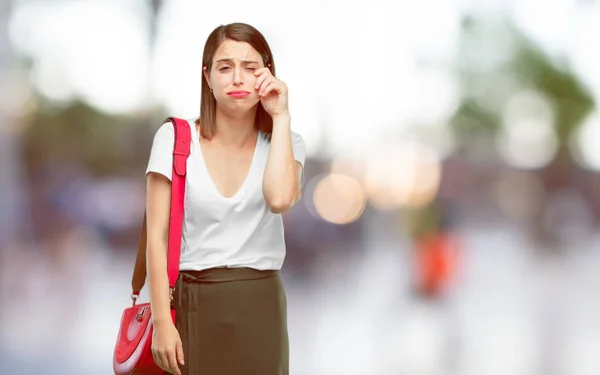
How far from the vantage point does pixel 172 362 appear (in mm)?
1814

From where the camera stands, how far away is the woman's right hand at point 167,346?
1811 mm

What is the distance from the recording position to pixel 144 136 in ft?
57.3

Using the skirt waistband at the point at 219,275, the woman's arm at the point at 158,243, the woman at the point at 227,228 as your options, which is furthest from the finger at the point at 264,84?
the skirt waistband at the point at 219,275

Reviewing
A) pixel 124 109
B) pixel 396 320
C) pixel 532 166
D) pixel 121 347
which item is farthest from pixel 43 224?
pixel 121 347

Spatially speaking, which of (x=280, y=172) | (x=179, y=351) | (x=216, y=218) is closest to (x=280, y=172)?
(x=280, y=172)

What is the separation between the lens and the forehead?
186 centimetres

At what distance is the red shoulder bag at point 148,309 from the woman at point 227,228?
0.7 inches

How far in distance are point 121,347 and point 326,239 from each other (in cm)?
1283

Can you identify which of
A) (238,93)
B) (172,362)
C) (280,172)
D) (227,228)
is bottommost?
(172,362)

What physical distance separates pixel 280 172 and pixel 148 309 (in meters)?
0.46

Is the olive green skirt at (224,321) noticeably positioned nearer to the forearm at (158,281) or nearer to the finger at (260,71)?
the forearm at (158,281)

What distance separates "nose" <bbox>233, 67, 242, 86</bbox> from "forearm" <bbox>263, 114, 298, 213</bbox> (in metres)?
0.12

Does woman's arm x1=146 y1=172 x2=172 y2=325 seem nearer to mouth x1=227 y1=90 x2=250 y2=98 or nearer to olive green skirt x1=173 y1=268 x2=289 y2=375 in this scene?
olive green skirt x1=173 y1=268 x2=289 y2=375

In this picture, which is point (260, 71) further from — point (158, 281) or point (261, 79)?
point (158, 281)
